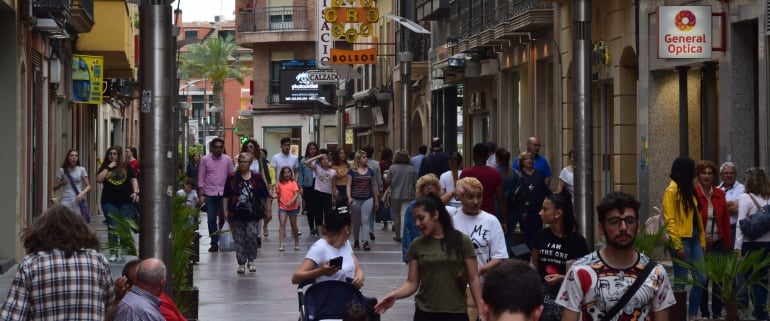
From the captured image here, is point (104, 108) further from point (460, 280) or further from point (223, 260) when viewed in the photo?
point (460, 280)

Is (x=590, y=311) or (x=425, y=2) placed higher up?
(x=425, y=2)

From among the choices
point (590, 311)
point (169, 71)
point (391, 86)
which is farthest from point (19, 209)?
point (391, 86)

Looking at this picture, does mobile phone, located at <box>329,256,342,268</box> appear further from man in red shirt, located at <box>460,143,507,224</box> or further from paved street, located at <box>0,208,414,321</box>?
man in red shirt, located at <box>460,143,507,224</box>

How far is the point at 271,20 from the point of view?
85.4 metres

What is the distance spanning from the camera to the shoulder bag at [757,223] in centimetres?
1445

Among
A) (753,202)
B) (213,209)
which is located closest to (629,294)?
(753,202)

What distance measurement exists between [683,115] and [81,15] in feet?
34.9

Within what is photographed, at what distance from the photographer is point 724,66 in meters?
19.4

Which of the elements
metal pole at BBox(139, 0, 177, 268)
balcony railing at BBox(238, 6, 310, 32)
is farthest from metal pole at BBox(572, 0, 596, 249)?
balcony railing at BBox(238, 6, 310, 32)

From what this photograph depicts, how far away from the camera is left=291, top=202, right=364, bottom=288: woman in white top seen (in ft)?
34.0

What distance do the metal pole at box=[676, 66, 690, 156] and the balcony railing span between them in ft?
206

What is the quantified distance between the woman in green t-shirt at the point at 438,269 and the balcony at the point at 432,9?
34.5m

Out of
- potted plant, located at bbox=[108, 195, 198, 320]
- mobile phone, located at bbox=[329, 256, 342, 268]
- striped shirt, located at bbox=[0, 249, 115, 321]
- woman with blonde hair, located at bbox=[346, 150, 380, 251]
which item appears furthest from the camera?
woman with blonde hair, located at bbox=[346, 150, 380, 251]

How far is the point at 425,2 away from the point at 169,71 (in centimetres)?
3705
